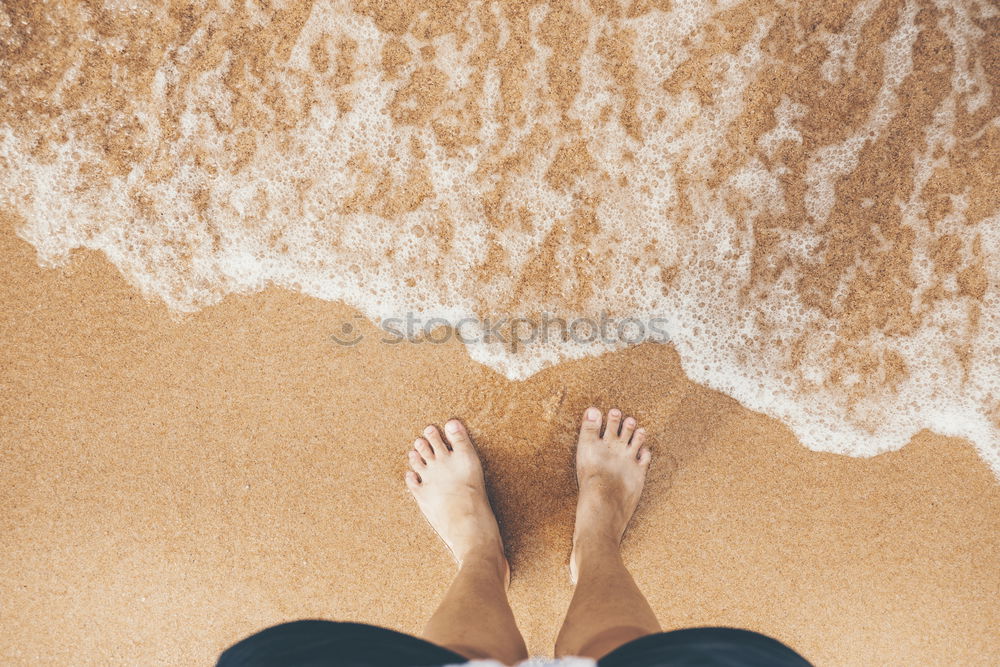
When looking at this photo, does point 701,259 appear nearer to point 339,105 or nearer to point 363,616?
point 339,105

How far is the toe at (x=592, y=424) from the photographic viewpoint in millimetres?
1446

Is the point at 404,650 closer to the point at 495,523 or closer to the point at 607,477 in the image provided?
the point at 495,523

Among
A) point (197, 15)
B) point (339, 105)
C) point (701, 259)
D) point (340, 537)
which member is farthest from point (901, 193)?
point (197, 15)

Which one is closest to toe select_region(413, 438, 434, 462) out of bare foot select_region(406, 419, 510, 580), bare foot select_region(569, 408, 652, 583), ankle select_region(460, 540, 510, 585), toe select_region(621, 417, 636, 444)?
bare foot select_region(406, 419, 510, 580)

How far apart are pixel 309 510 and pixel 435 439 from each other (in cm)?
36

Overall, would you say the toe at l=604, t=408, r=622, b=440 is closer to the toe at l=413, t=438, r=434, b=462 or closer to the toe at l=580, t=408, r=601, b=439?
the toe at l=580, t=408, r=601, b=439

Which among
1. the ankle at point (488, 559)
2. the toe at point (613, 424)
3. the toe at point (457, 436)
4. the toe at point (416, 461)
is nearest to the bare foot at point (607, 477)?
the toe at point (613, 424)

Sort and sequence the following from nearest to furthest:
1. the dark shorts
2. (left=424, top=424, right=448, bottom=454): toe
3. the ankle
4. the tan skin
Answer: the dark shorts
the tan skin
the ankle
(left=424, top=424, right=448, bottom=454): toe

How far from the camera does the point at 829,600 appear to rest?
1.44 meters

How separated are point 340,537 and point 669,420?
2.89 ft

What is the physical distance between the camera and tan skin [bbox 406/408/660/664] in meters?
1.20

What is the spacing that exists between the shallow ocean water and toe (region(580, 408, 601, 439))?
153 mm

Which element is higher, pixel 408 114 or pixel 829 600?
pixel 408 114

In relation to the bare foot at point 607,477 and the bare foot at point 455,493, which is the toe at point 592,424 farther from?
the bare foot at point 455,493
